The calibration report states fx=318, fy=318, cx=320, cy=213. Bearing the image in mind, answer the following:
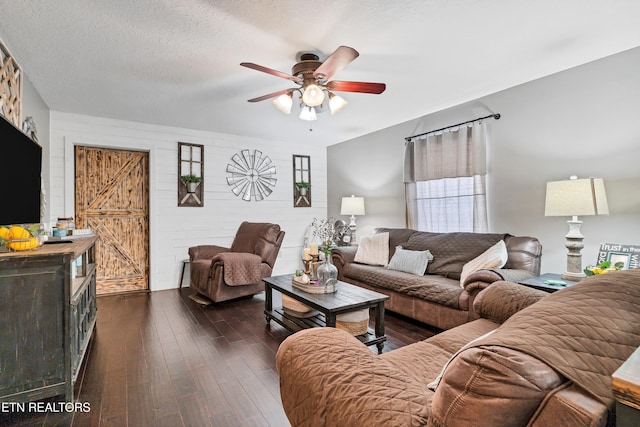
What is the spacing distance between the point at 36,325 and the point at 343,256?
3.13m

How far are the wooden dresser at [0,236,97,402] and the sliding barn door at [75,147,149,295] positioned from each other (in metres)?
2.82

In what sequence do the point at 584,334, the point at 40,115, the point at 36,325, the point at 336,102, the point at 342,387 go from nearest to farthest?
the point at 584,334, the point at 342,387, the point at 36,325, the point at 336,102, the point at 40,115

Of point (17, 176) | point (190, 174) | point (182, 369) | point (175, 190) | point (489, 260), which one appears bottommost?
point (182, 369)

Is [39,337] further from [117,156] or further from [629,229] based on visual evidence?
[629,229]

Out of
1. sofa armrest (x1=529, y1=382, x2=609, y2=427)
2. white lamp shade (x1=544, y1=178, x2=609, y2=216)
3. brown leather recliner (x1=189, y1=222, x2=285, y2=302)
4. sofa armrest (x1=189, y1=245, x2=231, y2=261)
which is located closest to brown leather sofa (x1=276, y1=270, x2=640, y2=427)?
sofa armrest (x1=529, y1=382, x2=609, y2=427)

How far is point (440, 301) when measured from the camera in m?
2.91

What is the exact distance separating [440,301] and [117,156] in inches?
182

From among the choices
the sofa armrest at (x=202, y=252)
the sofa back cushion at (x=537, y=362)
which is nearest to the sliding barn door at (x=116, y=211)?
the sofa armrest at (x=202, y=252)

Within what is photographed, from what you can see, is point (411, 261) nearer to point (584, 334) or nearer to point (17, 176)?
point (584, 334)

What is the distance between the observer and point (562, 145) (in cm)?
303

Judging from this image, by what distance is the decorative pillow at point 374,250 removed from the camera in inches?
159

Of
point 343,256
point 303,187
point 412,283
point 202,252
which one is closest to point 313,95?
point 412,283

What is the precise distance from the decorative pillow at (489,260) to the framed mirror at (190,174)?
12.7ft

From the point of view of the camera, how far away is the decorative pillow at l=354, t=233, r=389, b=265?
405 cm
